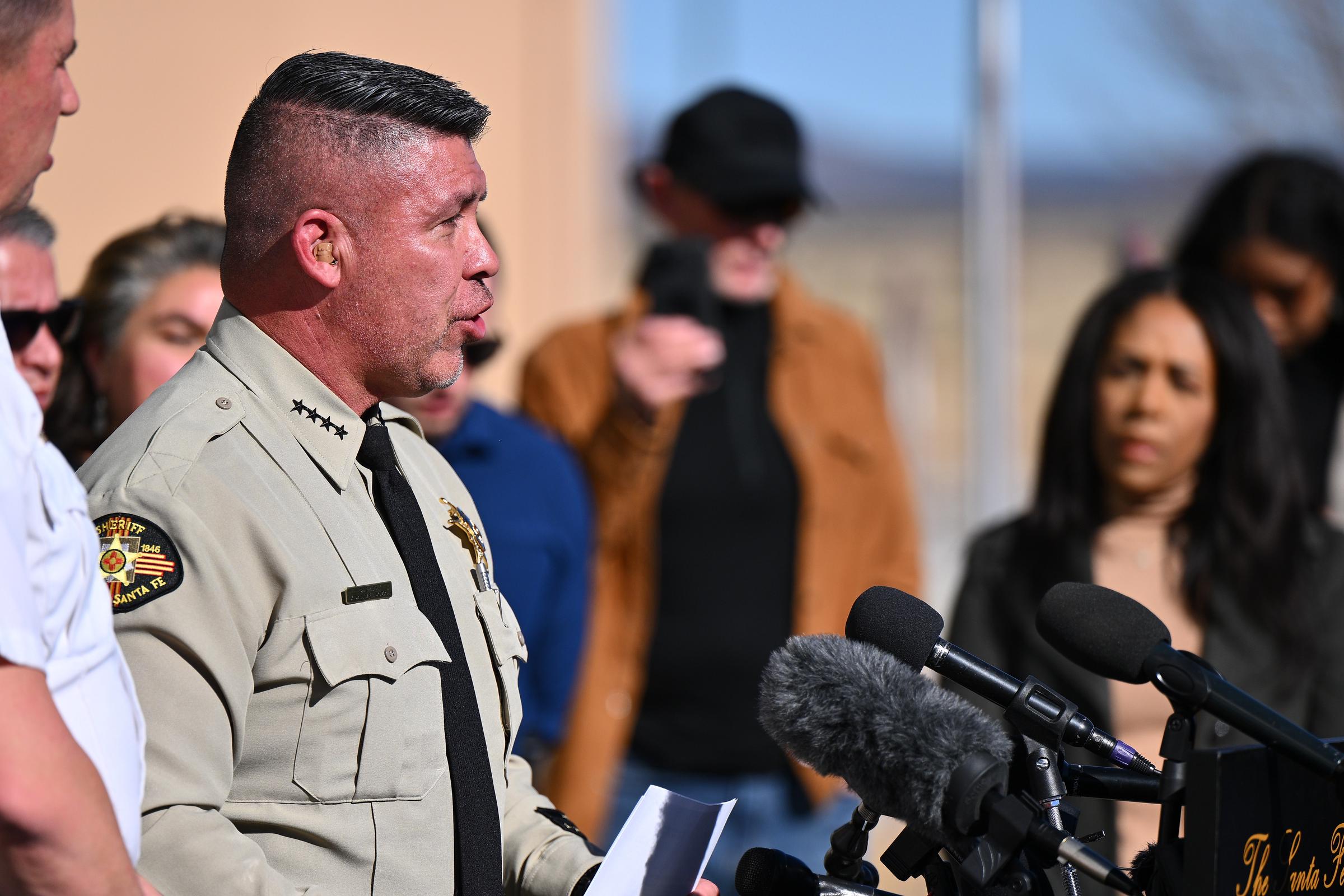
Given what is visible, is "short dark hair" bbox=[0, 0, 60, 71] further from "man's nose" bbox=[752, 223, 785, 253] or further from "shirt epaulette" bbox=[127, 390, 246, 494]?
"man's nose" bbox=[752, 223, 785, 253]

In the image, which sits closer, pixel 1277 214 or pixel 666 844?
pixel 666 844

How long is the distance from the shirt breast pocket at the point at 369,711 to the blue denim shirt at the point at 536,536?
70.0 inches

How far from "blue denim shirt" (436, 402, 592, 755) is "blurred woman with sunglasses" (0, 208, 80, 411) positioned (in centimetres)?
108

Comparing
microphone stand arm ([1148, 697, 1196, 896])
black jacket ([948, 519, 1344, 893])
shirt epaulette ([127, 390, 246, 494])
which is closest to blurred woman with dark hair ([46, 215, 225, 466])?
shirt epaulette ([127, 390, 246, 494])

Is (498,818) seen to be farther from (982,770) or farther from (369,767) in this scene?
(982,770)

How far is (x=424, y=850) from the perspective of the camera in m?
1.82

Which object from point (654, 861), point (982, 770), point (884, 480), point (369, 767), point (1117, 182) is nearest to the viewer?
point (982, 770)

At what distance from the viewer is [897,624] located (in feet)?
5.86

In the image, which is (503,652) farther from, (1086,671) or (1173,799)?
(1086,671)

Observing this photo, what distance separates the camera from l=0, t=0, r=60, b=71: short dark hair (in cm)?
144

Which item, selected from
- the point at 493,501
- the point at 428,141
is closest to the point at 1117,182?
the point at 493,501

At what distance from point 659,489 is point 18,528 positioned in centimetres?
275

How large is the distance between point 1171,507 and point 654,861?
6.98 ft

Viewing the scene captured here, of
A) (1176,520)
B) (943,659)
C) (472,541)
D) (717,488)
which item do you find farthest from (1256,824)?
(717,488)
